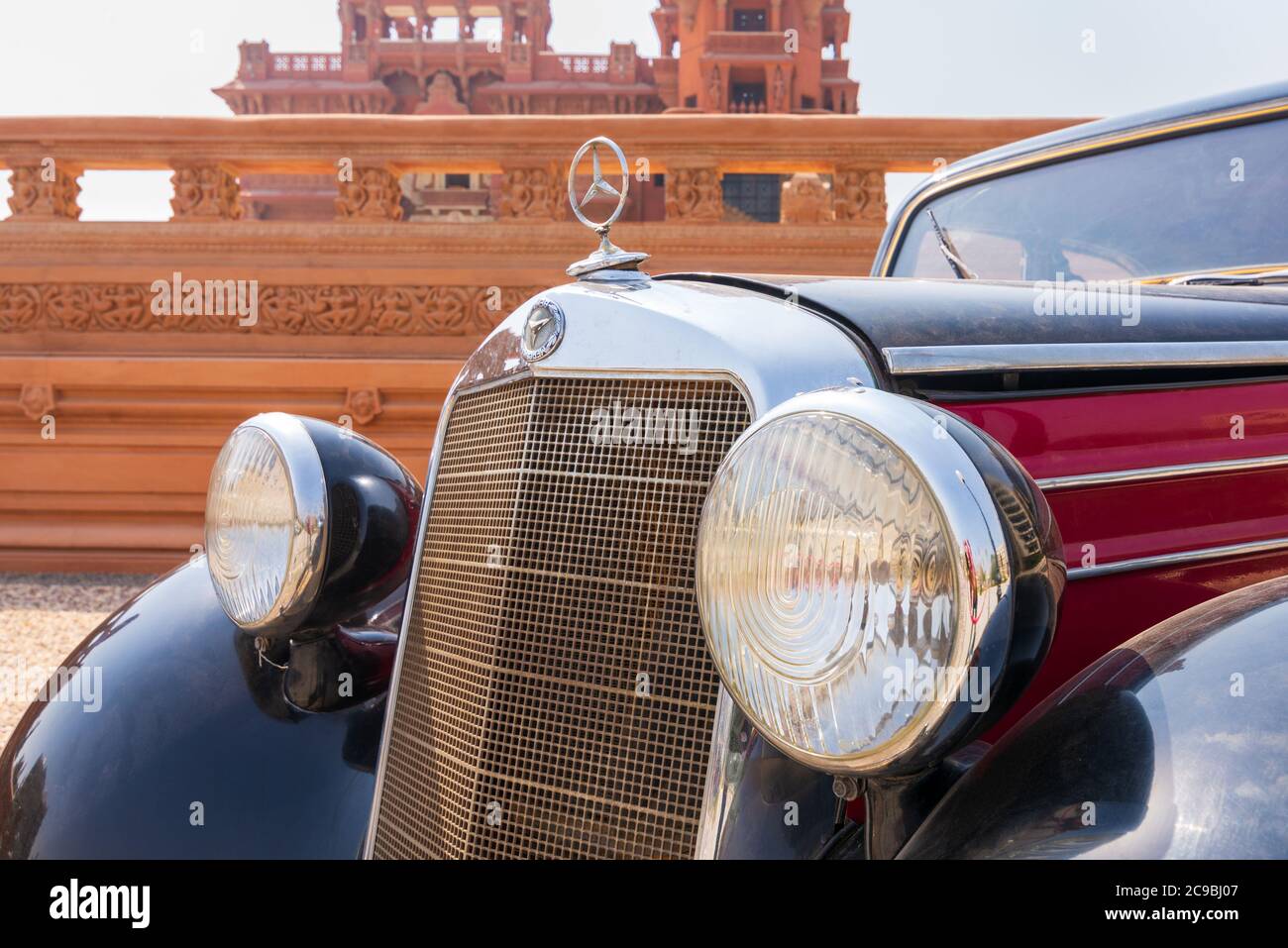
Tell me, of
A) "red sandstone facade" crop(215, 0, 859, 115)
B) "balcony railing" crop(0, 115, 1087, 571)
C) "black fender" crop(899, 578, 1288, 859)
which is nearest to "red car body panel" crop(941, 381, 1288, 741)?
"black fender" crop(899, 578, 1288, 859)

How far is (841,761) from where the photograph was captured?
→ 96 cm

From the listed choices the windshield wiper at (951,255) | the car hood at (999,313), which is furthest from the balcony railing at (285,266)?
the car hood at (999,313)

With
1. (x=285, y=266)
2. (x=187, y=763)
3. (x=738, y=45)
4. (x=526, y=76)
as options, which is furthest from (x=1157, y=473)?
(x=526, y=76)

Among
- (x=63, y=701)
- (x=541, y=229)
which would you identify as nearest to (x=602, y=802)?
(x=63, y=701)

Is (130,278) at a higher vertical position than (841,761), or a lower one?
higher

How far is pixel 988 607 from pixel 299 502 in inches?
43.3

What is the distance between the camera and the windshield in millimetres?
2127

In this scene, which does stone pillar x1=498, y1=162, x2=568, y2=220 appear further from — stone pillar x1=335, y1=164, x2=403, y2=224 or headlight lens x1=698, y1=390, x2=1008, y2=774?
headlight lens x1=698, y1=390, x2=1008, y2=774

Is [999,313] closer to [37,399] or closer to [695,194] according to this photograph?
[695,194]

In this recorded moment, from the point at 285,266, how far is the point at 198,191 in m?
0.72

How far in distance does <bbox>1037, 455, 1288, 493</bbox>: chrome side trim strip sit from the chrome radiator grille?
0.45 meters

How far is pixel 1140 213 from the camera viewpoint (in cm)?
229
